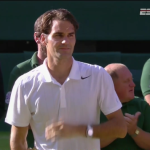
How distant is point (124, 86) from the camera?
3.22 metres

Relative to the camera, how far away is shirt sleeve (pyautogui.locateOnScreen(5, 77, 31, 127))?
2402 mm

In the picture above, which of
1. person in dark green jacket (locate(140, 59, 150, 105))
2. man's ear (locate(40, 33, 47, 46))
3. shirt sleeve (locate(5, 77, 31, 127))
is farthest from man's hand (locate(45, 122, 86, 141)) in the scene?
person in dark green jacket (locate(140, 59, 150, 105))

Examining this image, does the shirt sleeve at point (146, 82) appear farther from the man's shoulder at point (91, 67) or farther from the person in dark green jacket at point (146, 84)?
the man's shoulder at point (91, 67)

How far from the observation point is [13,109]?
7.96 feet

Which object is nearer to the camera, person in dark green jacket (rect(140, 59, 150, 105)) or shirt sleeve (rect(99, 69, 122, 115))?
shirt sleeve (rect(99, 69, 122, 115))

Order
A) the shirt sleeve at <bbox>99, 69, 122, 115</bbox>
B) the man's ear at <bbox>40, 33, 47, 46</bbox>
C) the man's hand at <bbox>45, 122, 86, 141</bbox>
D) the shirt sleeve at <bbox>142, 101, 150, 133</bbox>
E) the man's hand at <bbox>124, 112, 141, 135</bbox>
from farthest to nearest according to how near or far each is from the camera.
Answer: the shirt sleeve at <bbox>142, 101, 150, 133</bbox>
the man's hand at <bbox>124, 112, 141, 135</bbox>
the man's ear at <bbox>40, 33, 47, 46</bbox>
the shirt sleeve at <bbox>99, 69, 122, 115</bbox>
the man's hand at <bbox>45, 122, 86, 141</bbox>

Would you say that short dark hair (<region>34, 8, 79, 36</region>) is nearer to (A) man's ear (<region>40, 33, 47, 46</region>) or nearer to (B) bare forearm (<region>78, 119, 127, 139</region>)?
(A) man's ear (<region>40, 33, 47, 46</region>)

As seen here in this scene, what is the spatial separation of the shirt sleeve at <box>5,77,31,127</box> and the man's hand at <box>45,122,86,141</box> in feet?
0.54

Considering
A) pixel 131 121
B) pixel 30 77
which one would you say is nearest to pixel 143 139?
pixel 131 121

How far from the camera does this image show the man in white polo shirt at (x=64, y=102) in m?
2.37


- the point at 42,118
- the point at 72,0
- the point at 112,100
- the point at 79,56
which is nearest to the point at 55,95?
the point at 42,118

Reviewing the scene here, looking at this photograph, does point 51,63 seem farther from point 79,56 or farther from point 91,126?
point 79,56

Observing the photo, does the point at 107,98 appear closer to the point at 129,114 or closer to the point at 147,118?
the point at 129,114

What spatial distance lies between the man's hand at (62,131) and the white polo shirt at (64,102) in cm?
7
